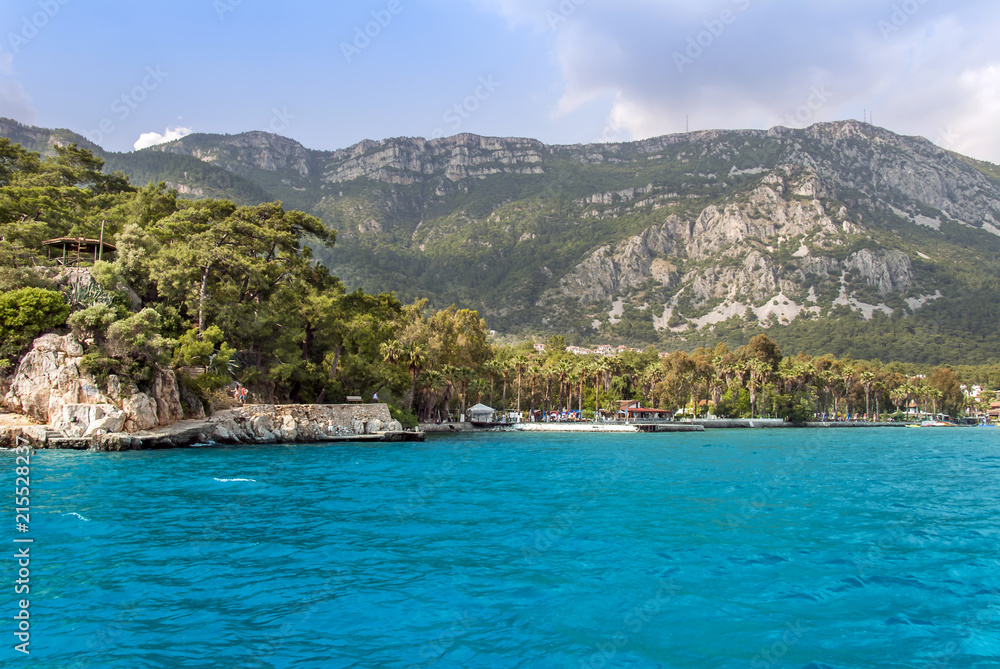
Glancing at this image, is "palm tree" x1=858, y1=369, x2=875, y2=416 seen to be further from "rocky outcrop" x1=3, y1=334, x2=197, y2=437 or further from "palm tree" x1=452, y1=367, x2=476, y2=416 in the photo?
"rocky outcrop" x1=3, y1=334, x2=197, y2=437

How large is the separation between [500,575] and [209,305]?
139 feet

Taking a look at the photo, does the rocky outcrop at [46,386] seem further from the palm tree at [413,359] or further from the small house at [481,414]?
the small house at [481,414]

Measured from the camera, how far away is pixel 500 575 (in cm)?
1126

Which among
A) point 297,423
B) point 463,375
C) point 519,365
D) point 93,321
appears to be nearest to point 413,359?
point 463,375

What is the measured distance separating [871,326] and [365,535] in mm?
219828

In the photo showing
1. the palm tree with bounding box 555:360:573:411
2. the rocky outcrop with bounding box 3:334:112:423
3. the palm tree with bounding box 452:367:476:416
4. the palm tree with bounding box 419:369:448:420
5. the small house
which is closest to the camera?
the rocky outcrop with bounding box 3:334:112:423

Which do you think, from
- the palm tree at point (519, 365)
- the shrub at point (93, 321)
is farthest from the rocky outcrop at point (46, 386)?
the palm tree at point (519, 365)

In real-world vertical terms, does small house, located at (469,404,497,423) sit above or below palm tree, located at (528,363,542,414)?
below

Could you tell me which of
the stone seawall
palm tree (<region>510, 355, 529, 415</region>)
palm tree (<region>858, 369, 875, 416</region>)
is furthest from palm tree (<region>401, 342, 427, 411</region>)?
palm tree (<region>858, 369, 875, 416</region>)

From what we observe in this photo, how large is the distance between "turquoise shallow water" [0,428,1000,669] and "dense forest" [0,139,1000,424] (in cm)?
1890

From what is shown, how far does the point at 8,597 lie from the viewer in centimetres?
938

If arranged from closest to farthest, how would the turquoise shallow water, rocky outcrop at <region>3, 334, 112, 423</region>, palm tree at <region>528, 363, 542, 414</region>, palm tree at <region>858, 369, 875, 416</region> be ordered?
the turquoise shallow water → rocky outcrop at <region>3, 334, 112, 423</region> → palm tree at <region>528, 363, 542, 414</region> → palm tree at <region>858, 369, 875, 416</region>

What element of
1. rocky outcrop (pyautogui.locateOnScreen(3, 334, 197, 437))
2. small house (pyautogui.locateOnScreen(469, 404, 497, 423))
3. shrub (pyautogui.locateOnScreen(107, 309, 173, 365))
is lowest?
small house (pyautogui.locateOnScreen(469, 404, 497, 423))

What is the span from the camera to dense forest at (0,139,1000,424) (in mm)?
37656
